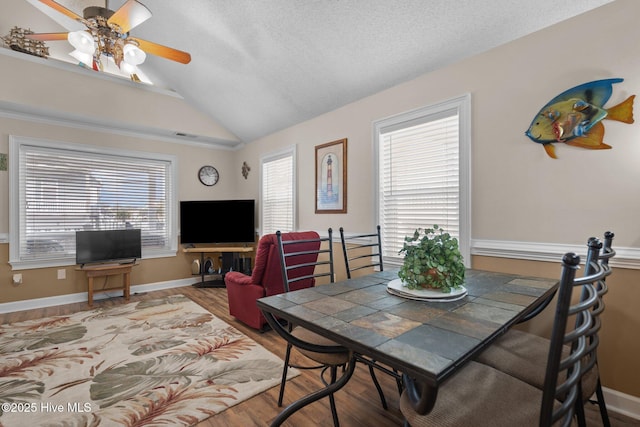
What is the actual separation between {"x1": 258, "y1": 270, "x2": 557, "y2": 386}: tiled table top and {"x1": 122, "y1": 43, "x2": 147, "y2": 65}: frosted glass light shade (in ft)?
8.79

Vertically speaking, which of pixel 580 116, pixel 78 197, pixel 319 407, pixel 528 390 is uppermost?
pixel 580 116

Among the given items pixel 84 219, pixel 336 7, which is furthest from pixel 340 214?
pixel 84 219

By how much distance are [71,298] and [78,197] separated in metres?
1.43

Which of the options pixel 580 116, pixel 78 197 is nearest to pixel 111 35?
pixel 78 197

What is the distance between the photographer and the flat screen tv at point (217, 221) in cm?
494

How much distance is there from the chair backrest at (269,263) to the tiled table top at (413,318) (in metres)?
1.23

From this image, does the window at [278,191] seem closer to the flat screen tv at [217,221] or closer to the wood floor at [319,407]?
the flat screen tv at [217,221]

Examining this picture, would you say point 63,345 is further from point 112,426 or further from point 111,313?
point 112,426

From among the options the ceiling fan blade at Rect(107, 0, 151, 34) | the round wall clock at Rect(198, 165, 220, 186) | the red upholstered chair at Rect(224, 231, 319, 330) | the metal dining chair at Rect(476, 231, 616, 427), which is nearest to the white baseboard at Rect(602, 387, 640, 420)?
the metal dining chair at Rect(476, 231, 616, 427)

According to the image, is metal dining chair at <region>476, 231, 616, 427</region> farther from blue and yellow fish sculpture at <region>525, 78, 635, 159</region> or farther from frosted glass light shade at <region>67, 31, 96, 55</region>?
frosted glass light shade at <region>67, 31, 96, 55</region>

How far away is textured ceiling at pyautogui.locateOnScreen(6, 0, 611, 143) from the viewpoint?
2.22m

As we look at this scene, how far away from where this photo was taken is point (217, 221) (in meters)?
4.99

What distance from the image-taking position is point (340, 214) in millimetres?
3639

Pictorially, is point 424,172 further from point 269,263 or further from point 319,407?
point 319,407
